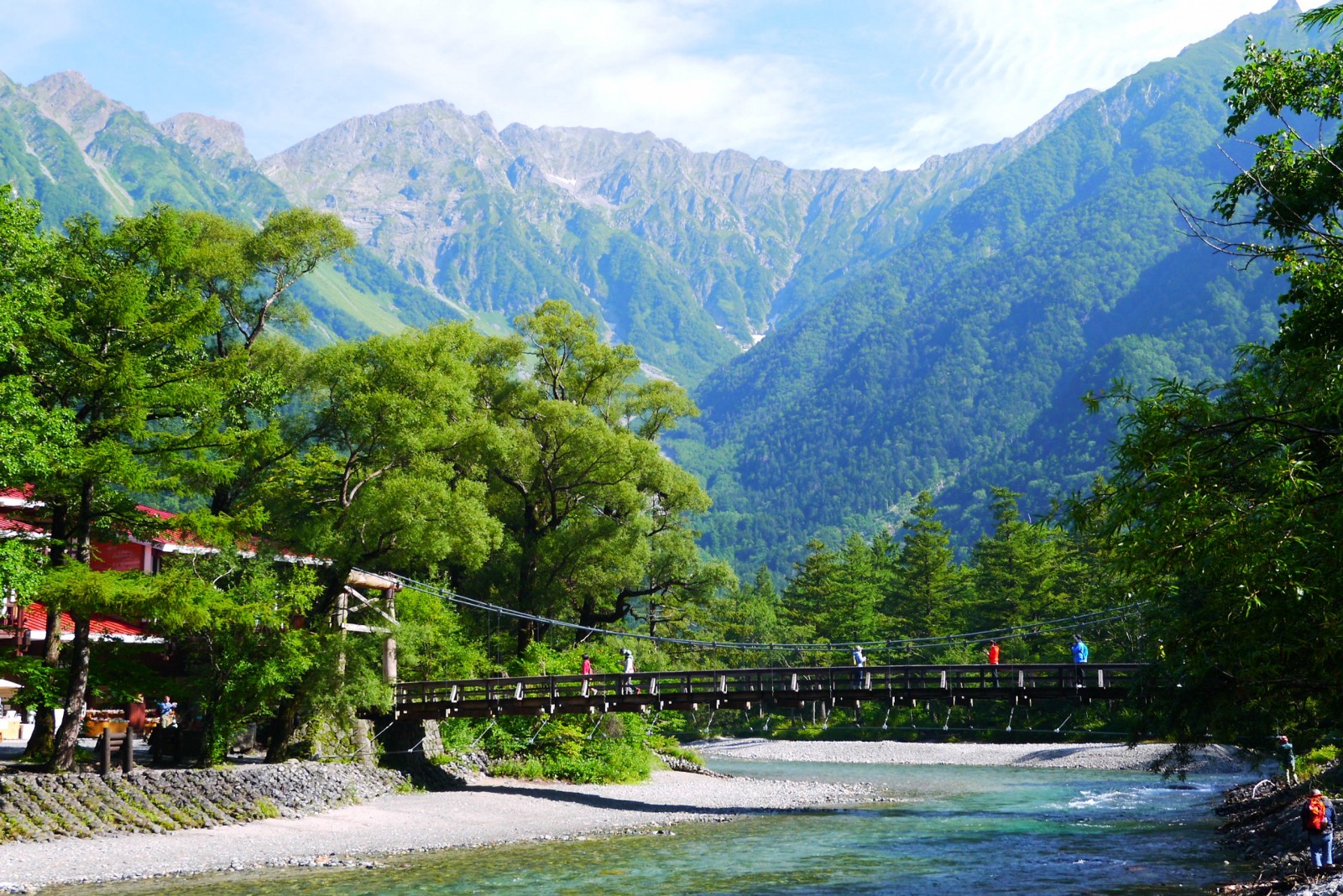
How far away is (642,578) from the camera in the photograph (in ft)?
138

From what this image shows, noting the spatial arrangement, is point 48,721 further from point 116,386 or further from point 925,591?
point 925,591

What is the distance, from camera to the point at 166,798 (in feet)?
76.0

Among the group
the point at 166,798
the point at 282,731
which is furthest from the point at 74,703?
the point at 282,731

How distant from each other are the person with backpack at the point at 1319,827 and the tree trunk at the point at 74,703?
22.6 m

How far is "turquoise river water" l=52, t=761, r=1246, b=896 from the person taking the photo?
60.7 feet

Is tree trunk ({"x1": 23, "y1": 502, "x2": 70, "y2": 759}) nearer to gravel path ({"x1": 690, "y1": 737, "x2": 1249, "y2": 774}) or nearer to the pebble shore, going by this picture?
the pebble shore

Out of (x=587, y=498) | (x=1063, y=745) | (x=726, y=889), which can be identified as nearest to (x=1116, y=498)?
(x=726, y=889)

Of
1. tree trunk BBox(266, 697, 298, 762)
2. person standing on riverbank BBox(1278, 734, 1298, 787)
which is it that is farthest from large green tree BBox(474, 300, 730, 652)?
person standing on riverbank BBox(1278, 734, 1298, 787)

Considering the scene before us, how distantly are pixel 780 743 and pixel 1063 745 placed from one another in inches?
620

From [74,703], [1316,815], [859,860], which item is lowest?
[859,860]

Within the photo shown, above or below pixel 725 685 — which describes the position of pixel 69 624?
above

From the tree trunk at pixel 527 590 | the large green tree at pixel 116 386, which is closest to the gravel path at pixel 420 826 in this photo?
the large green tree at pixel 116 386

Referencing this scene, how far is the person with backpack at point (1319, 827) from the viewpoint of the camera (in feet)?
53.3

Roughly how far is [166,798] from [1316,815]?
22026mm
